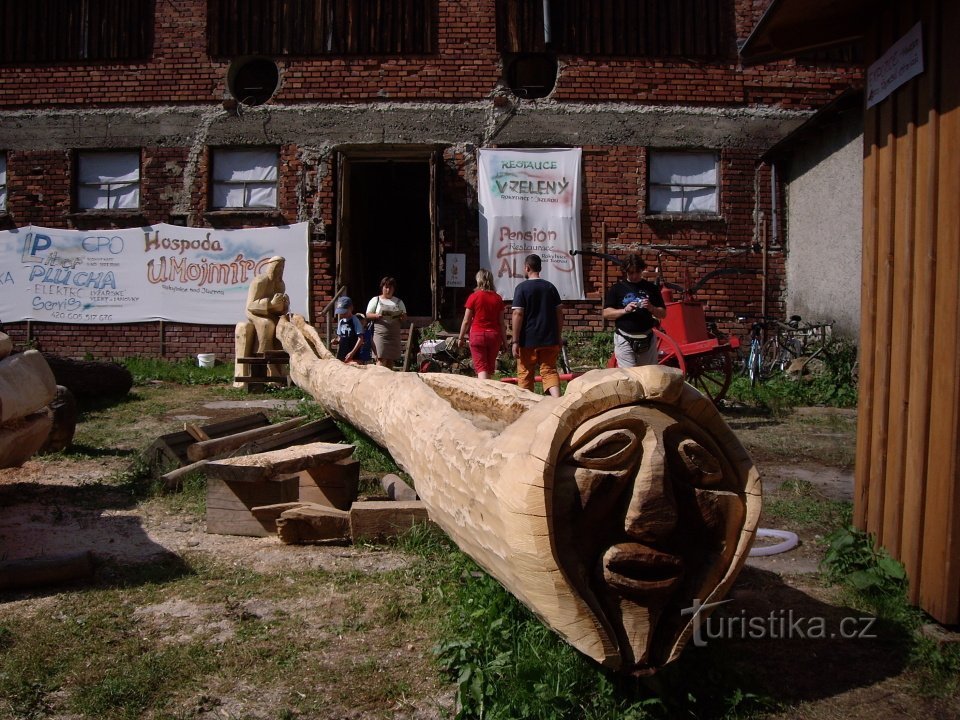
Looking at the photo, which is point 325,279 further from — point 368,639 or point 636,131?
point 368,639

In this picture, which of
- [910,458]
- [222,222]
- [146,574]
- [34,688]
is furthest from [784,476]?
[222,222]

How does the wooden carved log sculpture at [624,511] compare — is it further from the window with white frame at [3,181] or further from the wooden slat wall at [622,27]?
the window with white frame at [3,181]

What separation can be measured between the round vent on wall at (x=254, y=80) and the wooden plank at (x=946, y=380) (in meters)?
11.5

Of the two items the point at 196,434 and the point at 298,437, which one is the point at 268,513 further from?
the point at 196,434

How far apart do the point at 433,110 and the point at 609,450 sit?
36.8 ft

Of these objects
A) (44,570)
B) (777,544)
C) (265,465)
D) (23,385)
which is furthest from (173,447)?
(777,544)

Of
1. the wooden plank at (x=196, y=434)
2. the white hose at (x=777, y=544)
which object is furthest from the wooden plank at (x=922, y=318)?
the wooden plank at (x=196, y=434)

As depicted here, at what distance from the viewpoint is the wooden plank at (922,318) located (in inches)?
129

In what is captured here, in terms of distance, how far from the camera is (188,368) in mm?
12203

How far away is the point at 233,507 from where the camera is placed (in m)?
4.48

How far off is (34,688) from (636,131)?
459 inches

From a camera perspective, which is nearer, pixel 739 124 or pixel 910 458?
pixel 910 458

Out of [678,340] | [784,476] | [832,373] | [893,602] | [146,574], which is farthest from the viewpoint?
[832,373]

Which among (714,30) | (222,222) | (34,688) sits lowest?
(34,688)
